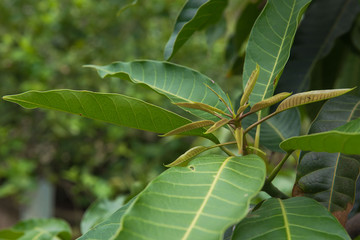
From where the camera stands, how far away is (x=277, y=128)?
26.0 inches

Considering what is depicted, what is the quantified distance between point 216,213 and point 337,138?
127mm

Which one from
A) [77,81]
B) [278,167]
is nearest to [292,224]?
[278,167]

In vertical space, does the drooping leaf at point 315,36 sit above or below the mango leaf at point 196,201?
above

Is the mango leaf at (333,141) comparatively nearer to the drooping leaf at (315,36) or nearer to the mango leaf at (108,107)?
the mango leaf at (108,107)

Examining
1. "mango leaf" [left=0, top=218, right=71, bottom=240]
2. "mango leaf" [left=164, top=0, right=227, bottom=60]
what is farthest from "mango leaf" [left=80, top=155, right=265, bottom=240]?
"mango leaf" [left=0, top=218, right=71, bottom=240]

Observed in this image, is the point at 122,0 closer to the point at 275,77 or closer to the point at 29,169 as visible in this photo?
the point at 29,169

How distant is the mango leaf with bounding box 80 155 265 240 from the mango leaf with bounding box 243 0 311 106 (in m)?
0.14

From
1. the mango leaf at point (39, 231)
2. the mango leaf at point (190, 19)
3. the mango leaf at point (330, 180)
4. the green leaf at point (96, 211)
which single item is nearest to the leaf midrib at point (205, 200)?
the mango leaf at point (330, 180)

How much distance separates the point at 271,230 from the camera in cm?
39

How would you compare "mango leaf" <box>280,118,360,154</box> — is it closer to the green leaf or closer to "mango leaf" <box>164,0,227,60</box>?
"mango leaf" <box>164,0,227,60</box>

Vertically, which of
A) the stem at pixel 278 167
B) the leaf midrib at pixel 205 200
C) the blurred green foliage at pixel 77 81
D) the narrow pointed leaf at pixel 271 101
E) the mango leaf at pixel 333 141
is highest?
the narrow pointed leaf at pixel 271 101

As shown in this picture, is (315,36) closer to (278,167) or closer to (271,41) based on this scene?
(271,41)

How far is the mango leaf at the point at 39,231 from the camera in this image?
2.48ft

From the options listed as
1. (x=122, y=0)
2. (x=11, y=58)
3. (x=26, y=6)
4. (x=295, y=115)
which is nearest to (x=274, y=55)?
(x=295, y=115)
